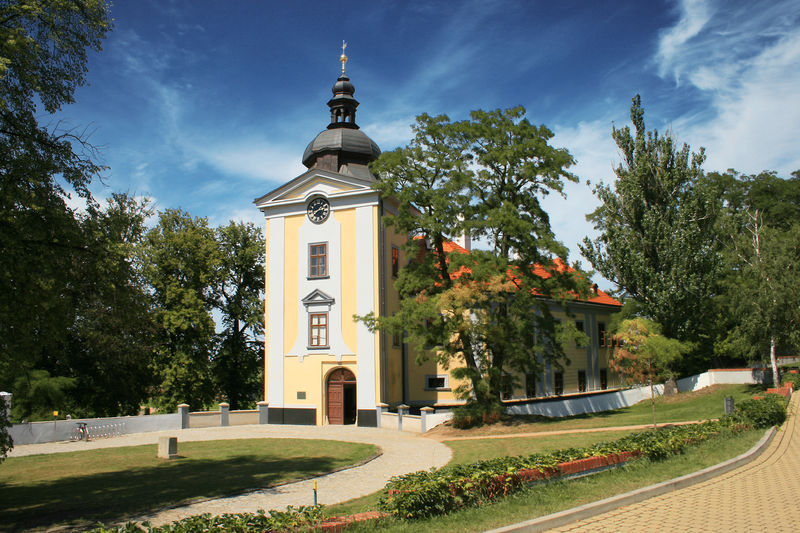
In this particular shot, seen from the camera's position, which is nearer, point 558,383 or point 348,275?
point 348,275

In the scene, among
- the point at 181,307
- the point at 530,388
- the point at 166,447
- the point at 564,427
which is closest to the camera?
the point at 166,447

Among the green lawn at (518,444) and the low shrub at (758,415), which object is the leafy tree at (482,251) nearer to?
the green lawn at (518,444)

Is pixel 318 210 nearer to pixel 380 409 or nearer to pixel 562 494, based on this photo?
pixel 380 409

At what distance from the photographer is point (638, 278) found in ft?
108

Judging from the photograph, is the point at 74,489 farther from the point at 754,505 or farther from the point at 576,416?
the point at 576,416

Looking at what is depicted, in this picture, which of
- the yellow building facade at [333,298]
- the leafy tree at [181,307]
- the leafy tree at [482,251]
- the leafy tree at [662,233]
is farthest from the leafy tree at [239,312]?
the leafy tree at [662,233]

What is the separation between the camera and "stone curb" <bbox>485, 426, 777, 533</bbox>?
25.8ft

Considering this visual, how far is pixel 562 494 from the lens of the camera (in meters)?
9.62

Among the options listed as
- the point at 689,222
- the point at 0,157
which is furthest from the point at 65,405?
the point at 689,222

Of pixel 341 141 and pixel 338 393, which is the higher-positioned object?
pixel 341 141

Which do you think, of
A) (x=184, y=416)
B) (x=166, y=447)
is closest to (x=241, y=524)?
(x=166, y=447)

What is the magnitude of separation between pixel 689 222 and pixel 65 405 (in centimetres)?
3565

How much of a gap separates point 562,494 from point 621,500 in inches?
36.5

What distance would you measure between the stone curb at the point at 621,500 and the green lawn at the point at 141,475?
309 inches
